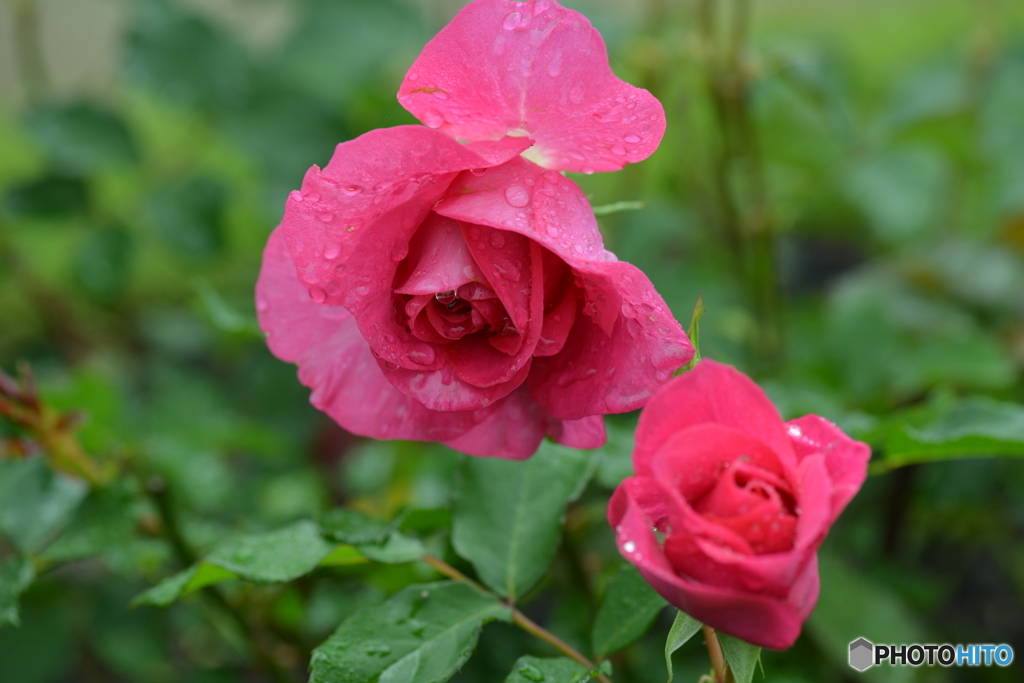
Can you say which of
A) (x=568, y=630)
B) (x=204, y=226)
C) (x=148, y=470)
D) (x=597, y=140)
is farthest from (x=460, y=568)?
(x=204, y=226)

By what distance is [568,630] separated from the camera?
50 cm

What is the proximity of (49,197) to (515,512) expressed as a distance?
699 mm

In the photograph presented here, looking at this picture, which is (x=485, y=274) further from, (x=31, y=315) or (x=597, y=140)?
(x=31, y=315)

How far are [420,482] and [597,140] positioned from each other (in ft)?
1.50

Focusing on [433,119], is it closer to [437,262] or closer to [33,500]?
[437,262]

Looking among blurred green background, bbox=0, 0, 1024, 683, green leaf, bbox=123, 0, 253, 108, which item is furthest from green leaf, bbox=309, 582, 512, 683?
green leaf, bbox=123, 0, 253, 108

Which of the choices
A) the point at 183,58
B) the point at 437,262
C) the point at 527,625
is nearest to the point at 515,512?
the point at 527,625

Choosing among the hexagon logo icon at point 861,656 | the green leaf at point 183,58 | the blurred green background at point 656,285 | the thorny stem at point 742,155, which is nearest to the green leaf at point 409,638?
the blurred green background at point 656,285

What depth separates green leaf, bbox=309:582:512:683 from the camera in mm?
307

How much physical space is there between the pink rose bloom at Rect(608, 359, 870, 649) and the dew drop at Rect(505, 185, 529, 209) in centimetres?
8

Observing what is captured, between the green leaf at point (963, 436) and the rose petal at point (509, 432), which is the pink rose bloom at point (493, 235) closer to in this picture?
the rose petal at point (509, 432)

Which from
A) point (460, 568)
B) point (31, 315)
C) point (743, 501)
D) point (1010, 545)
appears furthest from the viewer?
point (31, 315)

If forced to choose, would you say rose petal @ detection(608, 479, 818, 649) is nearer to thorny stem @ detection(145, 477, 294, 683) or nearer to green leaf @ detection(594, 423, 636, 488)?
green leaf @ detection(594, 423, 636, 488)

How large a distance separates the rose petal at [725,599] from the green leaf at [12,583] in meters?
0.31
